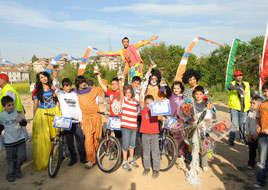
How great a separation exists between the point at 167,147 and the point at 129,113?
119 cm

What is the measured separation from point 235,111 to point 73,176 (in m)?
4.52

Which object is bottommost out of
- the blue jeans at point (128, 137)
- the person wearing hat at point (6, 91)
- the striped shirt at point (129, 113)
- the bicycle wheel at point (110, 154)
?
the bicycle wheel at point (110, 154)

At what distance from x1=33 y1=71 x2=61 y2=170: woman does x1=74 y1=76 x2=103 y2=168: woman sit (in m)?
0.65

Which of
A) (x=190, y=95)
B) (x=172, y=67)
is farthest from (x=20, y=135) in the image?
(x=172, y=67)

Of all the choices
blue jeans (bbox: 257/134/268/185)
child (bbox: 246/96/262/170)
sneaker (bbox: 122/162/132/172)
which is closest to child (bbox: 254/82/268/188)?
blue jeans (bbox: 257/134/268/185)

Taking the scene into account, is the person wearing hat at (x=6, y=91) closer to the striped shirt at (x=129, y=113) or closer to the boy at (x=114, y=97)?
the boy at (x=114, y=97)

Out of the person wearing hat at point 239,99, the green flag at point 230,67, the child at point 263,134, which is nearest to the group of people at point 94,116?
the child at point 263,134

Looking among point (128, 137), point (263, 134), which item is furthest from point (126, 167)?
point (263, 134)

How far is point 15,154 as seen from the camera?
4250mm

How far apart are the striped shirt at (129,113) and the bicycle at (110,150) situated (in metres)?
0.15

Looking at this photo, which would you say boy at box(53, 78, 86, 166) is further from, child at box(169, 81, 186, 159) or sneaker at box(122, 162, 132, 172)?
child at box(169, 81, 186, 159)

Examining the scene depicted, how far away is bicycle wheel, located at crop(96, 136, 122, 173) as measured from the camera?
14.3 feet

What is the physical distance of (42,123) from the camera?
4555mm

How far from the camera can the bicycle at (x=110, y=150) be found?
14.2 feet
